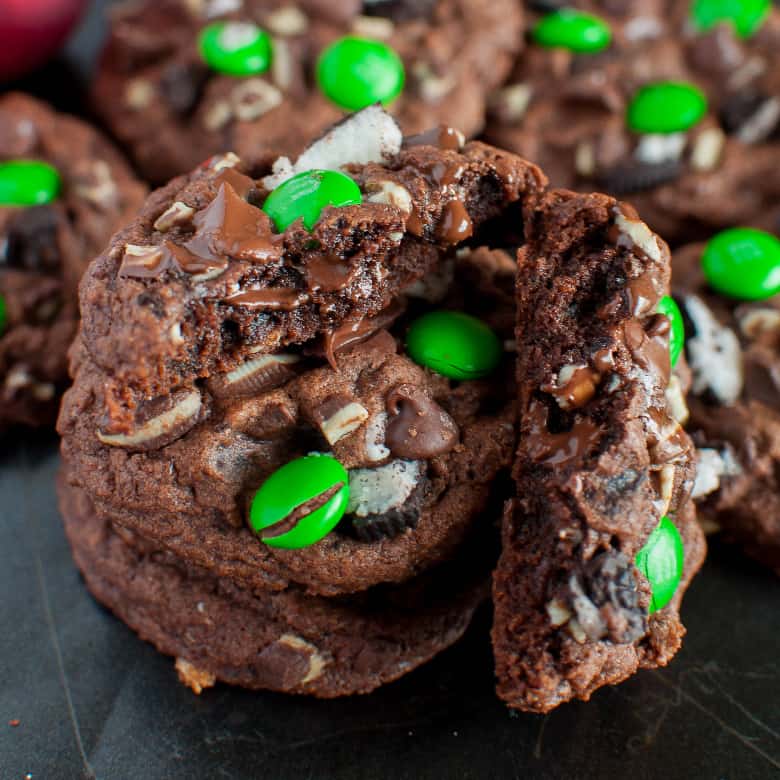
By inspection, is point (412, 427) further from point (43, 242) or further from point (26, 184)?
point (26, 184)

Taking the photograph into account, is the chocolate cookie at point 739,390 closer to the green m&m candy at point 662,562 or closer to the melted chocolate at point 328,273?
the green m&m candy at point 662,562

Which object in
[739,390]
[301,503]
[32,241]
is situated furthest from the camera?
[32,241]

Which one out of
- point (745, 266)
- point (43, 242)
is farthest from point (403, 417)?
point (43, 242)

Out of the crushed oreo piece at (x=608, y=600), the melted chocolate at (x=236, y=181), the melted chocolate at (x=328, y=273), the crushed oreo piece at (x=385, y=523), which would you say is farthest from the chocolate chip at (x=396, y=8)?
the crushed oreo piece at (x=608, y=600)

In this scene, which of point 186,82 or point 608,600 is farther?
point 186,82

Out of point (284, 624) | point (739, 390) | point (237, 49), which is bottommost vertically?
point (284, 624)

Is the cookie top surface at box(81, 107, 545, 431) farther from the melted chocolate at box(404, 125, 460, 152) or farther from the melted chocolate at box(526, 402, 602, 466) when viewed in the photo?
the melted chocolate at box(526, 402, 602, 466)
